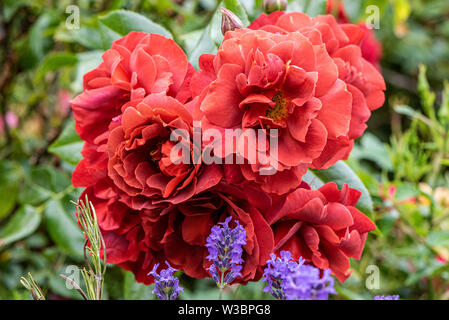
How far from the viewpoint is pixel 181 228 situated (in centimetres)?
37

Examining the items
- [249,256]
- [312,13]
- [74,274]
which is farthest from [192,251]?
[312,13]

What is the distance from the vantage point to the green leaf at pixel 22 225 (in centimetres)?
59

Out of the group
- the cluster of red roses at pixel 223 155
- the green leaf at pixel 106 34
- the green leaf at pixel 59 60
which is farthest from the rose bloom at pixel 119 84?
the green leaf at pixel 59 60

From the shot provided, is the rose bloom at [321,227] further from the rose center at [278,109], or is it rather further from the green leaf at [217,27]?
the green leaf at [217,27]

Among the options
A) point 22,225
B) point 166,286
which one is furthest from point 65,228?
point 166,286

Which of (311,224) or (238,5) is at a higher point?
(238,5)

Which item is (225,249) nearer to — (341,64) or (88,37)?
(341,64)

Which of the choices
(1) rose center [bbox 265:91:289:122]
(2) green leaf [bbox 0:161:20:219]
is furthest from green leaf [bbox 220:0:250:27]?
(2) green leaf [bbox 0:161:20:219]

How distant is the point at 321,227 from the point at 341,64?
0.14m

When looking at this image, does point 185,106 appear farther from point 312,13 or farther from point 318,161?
point 312,13
